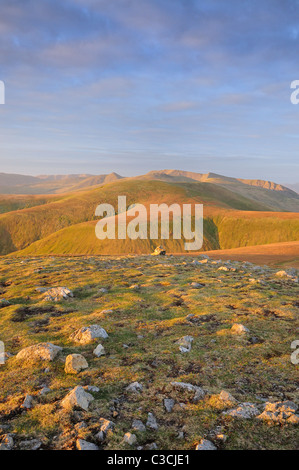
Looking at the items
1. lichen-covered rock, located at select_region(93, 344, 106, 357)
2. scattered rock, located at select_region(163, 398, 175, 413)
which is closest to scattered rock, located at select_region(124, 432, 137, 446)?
scattered rock, located at select_region(163, 398, 175, 413)

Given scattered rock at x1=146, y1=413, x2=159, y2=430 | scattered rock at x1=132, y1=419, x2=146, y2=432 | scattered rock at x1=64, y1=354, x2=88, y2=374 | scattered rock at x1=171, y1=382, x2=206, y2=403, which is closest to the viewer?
scattered rock at x1=132, y1=419, x2=146, y2=432

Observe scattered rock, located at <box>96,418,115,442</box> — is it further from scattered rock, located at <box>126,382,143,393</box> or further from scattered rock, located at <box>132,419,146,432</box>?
scattered rock, located at <box>126,382,143,393</box>

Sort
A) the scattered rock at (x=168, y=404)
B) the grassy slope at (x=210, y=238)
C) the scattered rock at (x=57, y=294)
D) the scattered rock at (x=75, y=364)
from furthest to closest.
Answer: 1. the grassy slope at (x=210, y=238)
2. the scattered rock at (x=57, y=294)
3. the scattered rock at (x=75, y=364)
4. the scattered rock at (x=168, y=404)

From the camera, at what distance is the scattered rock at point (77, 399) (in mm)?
7527

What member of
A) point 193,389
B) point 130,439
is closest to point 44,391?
point 130,439

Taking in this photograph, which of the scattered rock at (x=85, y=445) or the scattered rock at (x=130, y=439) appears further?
the scattered rock at (x=130, y=439)

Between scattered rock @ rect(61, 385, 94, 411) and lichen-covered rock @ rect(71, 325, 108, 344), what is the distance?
4041mm

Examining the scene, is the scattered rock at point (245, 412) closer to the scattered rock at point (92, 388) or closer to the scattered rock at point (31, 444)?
the scattered rock at point (92, 388)

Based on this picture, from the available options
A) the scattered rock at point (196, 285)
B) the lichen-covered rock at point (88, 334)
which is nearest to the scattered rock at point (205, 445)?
the lichen-covered rock at point (88, 334)

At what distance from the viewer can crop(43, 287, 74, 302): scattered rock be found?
18688 mm

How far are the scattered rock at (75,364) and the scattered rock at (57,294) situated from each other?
9477 mm

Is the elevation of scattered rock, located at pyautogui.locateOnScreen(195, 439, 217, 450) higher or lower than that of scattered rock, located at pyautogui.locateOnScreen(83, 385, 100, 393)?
higher

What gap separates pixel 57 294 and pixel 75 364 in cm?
1034
